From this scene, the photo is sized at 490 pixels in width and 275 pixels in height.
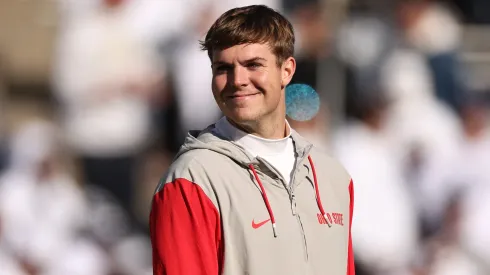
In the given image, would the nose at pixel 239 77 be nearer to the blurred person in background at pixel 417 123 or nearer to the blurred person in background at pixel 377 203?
the blurred person in background at pixel 377 203

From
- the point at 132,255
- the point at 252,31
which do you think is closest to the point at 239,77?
the point at 252,31

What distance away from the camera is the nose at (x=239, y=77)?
2449mm

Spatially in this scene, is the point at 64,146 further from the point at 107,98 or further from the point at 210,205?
the point at 210,205

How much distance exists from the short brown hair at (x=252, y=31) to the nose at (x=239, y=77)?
0.06 metres

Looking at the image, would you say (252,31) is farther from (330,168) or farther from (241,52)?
(330,168)

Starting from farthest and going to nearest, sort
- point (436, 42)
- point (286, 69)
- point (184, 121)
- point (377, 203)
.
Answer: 1. point (436, 42)
2. point (377, 203)
3. point (184, 121)
4. point (286, 69)

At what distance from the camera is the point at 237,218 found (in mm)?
2418

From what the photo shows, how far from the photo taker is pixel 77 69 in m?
6.06

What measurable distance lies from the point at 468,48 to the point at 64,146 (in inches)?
110

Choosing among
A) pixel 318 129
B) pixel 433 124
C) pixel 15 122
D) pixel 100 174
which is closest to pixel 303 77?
pixel 318 129

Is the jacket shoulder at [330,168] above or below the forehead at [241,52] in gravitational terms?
below

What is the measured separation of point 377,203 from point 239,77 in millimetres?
3859

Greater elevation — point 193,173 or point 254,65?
point 254,65

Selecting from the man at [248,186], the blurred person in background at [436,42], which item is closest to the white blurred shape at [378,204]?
the blurred person in background at [436,42]
